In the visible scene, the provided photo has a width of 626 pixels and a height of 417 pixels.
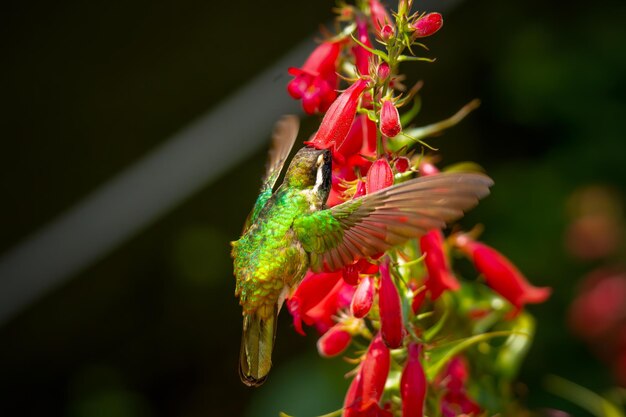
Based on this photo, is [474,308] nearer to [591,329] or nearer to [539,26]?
[591,329]

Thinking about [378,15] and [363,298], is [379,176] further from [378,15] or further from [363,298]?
[378,15]

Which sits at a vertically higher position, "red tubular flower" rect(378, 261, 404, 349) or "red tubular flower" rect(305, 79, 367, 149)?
"red tubular flower" rect(305, 79, 367, 149)

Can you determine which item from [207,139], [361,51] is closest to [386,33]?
[361,51]

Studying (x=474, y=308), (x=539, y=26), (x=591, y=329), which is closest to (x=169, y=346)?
(x=591, y=329)

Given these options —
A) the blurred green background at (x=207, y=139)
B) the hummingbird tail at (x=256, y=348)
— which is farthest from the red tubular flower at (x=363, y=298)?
the blurred green background at (x=207, y=139)

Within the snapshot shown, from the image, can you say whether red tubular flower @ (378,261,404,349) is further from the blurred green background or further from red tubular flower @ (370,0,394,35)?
the blurred green background

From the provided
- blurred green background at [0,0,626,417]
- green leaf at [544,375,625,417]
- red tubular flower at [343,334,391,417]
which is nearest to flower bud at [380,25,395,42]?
red tubular flower at [343,334,391,417]
